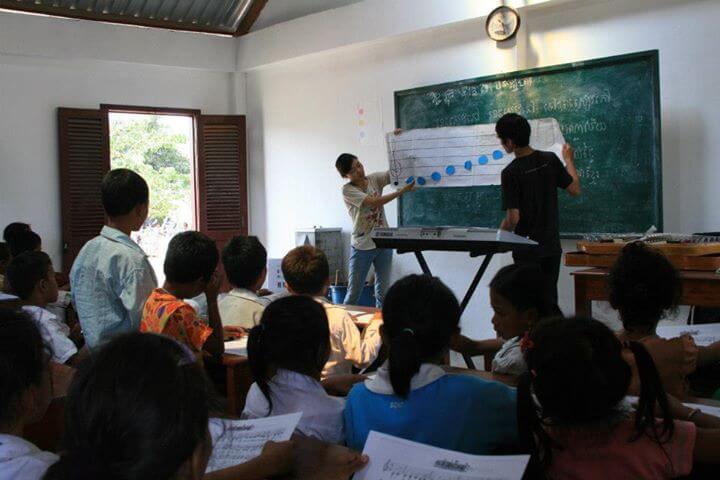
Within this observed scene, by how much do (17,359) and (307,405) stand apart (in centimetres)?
64

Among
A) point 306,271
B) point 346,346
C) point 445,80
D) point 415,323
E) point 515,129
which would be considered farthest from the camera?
point 445,80

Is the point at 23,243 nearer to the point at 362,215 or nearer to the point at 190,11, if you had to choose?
the point at 362,215

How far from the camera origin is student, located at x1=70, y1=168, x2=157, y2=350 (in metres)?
2.40

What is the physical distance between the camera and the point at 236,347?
2721mm

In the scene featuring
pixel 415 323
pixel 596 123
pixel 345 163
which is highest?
pixel 596 123

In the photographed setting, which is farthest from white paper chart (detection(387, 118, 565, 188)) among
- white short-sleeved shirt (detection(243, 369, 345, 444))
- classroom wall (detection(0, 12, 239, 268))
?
white short-sleeved shirt (detection(243, 369, 345, 444))

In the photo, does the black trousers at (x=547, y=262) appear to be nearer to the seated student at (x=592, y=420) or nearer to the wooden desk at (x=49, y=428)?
the wooden desk at (x=49, y=428)

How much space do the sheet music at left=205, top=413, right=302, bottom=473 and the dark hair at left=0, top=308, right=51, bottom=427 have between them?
318 millimetres

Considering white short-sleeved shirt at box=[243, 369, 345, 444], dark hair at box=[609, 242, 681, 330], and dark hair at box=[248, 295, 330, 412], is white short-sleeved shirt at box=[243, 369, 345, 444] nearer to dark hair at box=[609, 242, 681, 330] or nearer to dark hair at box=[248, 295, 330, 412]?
dark hair at box=[248, 295, 330, 412]

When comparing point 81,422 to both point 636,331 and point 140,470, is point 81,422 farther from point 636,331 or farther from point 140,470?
point 636,331

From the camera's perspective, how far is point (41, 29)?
20.8 feet

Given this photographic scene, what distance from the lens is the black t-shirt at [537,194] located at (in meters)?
3.98

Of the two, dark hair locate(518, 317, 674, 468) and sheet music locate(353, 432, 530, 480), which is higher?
dark hair locate(518, 317, 674, 468)

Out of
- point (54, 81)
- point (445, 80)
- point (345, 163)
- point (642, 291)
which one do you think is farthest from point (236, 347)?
point (54, 81)
